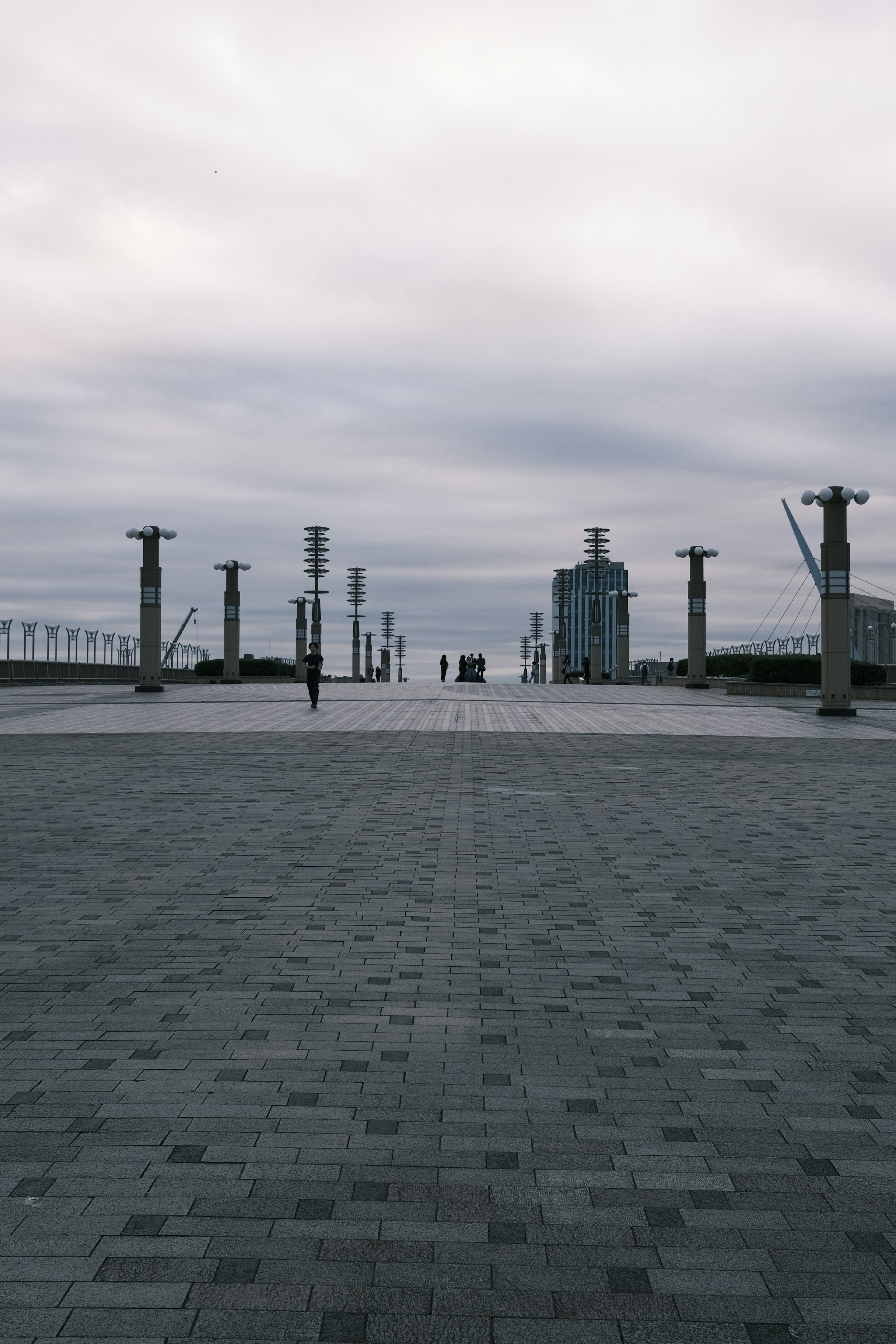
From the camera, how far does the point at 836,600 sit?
2422 centimetres

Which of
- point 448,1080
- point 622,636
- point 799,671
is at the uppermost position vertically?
point 622,636

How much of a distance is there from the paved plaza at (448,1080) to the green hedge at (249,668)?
43.5 meters

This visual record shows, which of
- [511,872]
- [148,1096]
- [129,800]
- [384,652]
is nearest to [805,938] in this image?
[511,872]

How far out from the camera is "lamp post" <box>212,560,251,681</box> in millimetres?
41875

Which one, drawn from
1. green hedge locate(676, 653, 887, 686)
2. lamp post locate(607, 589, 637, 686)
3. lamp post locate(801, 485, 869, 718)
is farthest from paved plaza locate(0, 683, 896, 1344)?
lamp post locate(607, 589, 637, 686)

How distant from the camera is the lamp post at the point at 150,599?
31.2m

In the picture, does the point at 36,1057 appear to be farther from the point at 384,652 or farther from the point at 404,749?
the point at 384,652

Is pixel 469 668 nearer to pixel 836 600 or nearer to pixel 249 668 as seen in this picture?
pixel 249 668

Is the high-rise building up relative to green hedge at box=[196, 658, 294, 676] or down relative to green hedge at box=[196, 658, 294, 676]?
up

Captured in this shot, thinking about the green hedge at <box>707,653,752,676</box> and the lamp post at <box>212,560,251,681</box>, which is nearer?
the lamp post at <box>212,560,251,681</box>

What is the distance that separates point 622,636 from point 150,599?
27.5 m

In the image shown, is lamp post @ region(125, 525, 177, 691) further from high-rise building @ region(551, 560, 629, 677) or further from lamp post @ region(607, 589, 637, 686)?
high-rise building @ region(551, 560, 629, 677)

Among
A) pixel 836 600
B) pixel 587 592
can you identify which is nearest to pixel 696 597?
pixel 836 600

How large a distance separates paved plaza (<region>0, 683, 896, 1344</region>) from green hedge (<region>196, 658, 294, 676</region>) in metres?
43.5
